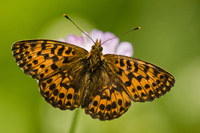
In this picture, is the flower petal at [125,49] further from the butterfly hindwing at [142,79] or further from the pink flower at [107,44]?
the butterfly hindwing at [142,79]

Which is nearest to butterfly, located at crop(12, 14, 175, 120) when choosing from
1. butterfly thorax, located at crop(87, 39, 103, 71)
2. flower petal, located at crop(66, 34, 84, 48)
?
butterfly thorax, located at crop(87, 39, 103, 71)

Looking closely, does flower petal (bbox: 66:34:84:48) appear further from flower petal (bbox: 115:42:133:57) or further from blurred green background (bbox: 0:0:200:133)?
blurred green background (bbox: 0:0:200:133)

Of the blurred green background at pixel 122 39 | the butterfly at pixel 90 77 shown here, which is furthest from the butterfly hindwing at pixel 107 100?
the blurred green background at pixel 122 39

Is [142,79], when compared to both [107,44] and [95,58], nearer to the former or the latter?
[95,58]

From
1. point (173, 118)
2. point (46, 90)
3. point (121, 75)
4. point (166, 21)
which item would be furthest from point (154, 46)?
point (46, 90)

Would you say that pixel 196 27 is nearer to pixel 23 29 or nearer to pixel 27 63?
pixel 23 29

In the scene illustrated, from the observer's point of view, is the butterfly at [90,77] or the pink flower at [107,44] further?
the pink flower at [107,44]
